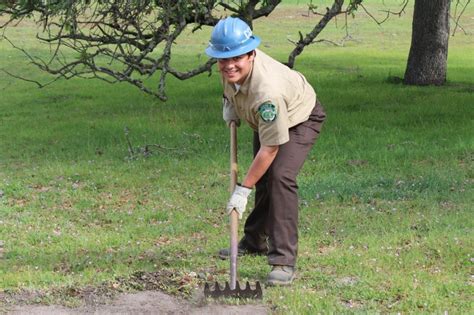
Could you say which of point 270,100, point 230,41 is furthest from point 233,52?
point 270,100

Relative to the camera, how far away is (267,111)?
195 inches

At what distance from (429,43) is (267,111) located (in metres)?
9.75

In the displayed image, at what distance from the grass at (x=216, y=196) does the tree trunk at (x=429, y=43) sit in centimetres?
42

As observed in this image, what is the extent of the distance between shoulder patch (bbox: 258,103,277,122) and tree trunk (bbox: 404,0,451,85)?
9.67 m

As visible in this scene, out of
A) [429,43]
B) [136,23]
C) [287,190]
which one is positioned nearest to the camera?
[287,190]

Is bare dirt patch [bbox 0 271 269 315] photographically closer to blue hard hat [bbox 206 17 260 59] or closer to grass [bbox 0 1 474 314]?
grass [bbox 0 1 474 314]

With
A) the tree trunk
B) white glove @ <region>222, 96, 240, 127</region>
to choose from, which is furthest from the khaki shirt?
the tree trunk

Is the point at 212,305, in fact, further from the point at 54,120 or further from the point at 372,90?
the point at 372,90

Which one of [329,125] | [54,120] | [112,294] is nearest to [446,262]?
[112,294]

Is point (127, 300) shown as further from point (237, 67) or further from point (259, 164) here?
point (237, 67)

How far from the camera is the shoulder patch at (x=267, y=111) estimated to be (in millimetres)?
4949

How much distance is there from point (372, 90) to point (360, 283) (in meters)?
9.06

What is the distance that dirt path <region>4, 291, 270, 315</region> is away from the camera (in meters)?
4.94

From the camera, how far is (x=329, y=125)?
11180mm
